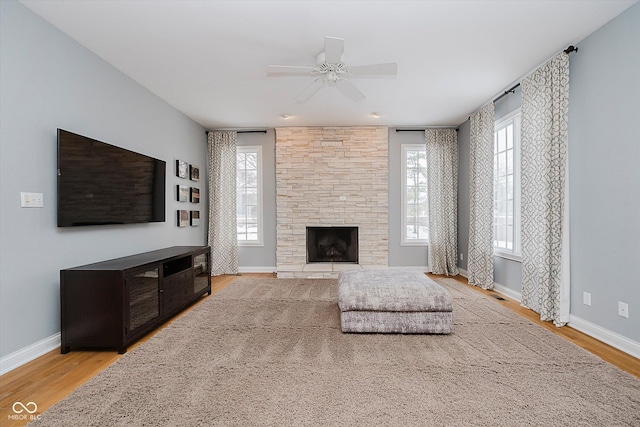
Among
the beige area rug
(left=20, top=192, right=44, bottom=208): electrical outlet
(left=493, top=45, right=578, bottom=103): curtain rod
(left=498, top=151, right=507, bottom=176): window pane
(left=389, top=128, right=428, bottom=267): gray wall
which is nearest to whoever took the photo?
the beige area rug

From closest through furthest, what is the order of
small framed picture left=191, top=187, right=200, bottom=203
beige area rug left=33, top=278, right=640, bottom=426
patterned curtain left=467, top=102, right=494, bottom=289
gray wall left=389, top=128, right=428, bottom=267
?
beige area rug left=33, top=278, right=640, bottom=426
patterned curtain left=467, top=102, right=494, bottom=289
small framed picture left=191, top=187, right=200, bottom=203
gray wall left=389, top=128, right=428, bottom=267

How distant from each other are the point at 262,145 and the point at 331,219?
1.92 metres

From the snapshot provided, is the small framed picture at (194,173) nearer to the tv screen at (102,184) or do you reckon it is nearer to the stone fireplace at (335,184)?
the tv screen at (102,184)

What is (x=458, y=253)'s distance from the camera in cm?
567

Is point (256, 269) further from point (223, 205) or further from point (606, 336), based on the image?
point (606, 336)

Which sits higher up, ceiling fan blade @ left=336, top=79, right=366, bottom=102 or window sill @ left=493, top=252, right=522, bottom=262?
ceiling fan blade @ left=336, top=79, right=366, bottom=102

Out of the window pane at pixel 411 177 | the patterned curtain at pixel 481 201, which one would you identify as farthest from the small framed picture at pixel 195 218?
the patterned curtain at pixel 481 201

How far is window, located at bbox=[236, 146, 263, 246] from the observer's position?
5.88 metres

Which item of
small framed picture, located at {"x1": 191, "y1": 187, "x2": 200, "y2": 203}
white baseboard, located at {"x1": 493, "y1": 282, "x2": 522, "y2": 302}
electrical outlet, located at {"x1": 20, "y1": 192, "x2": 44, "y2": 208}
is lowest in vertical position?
white baseboard, located at {"x1": 493, "y1": 282, "x2": 522, "y2": 302}

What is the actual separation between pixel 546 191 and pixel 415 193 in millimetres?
2721

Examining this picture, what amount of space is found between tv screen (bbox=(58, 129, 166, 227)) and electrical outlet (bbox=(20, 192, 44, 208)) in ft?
0.40

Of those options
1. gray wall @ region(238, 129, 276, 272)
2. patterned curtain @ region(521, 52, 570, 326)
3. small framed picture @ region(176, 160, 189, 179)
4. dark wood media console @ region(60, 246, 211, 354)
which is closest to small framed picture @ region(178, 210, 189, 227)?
small framed picture @ region(176, 160, 189, 179)

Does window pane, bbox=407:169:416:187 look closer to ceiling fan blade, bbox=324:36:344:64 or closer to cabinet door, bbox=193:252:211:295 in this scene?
ceiling fan blade, bbox=324:36:344:64

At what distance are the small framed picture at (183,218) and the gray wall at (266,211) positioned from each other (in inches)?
48.2
